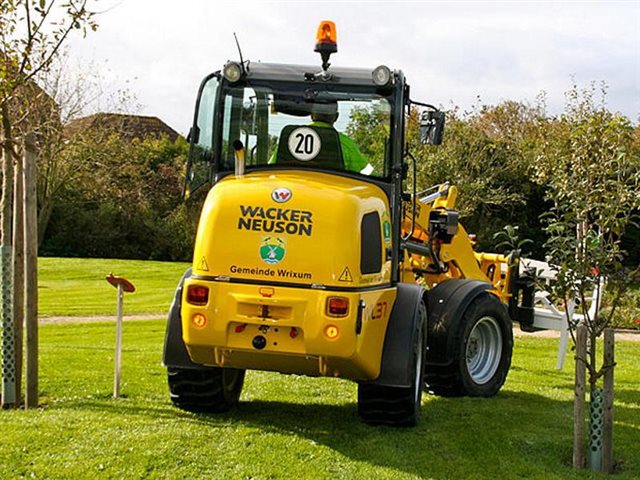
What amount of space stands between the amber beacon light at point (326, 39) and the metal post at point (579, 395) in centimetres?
304

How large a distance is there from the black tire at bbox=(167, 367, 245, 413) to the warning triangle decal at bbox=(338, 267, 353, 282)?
1628 millimetres

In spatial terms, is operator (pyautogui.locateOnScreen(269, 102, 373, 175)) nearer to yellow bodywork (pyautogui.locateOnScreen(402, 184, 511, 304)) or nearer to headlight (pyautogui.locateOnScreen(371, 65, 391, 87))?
headlight (pyautogui.locateOnScreen(371, 65, 391, 87))

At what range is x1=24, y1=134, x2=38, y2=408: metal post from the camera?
7.95m

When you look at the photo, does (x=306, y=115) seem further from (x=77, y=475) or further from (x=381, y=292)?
(x=77, y=475)

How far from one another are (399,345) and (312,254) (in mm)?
1085

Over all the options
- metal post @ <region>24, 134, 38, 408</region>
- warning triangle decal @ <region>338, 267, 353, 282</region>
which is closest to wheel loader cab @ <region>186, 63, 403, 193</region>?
warning triangle decal @ <region>338, 267, 353, 282</region>

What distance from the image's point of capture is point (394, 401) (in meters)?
7.26

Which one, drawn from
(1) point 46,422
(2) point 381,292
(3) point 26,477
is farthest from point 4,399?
(2) point 381,292

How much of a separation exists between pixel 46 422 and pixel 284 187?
8.53ft

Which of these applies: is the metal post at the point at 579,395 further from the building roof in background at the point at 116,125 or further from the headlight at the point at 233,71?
the building roof in background at the point at 116,125

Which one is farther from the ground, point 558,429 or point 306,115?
point 306,115

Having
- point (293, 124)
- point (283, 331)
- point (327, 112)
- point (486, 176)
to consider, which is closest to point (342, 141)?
point (327, 112)

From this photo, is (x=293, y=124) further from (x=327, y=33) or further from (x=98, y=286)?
(x=98, y=286)

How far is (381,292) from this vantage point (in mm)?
6973
